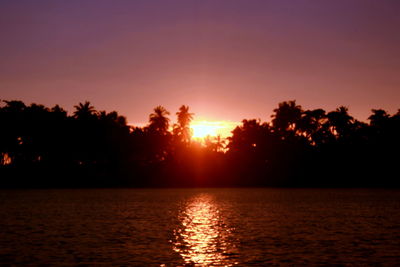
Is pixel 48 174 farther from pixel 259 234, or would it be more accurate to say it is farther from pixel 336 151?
pixel 259 234

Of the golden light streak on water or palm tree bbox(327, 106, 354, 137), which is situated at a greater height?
palm tree bbox(327, 106, 354, 137)

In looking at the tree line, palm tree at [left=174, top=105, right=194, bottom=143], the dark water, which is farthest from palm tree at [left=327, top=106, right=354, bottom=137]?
the dark water

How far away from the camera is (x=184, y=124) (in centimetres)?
12638

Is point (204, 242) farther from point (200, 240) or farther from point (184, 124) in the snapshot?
point (184, 124)

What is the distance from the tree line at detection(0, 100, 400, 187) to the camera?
103938 mm

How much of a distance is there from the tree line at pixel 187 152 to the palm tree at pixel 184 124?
4.42 meters

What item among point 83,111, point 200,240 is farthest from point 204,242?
point 83,111

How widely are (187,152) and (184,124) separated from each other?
1224 centimetres

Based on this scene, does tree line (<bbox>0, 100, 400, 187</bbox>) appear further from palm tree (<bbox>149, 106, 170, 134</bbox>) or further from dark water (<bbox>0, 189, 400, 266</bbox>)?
dark water (<bbox>0, 189, 400, 266</bbox>)

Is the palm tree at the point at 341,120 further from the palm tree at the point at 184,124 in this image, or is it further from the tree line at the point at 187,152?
the palm tree at the point at 184,124

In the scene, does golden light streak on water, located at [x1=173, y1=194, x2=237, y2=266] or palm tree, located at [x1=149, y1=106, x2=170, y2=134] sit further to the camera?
Result: palm tree, located at [x1=149, y1=106, x2=170, y2=134]

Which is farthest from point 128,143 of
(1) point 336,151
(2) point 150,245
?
(2) point 150,245

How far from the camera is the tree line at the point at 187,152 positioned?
103938mm

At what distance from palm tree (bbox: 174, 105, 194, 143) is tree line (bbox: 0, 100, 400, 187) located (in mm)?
4423
